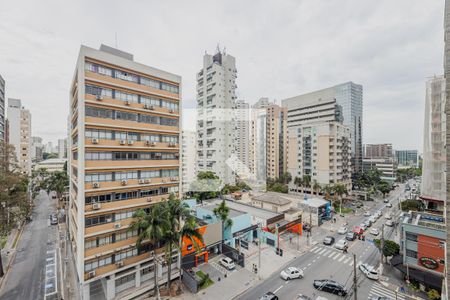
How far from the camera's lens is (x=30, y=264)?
95.8ft

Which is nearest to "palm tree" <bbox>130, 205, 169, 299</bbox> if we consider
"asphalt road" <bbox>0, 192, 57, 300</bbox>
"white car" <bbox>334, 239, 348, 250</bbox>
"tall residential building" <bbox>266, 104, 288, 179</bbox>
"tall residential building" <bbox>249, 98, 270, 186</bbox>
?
"asphalt road" <bbox>0, 192, 57, 300</bbox>

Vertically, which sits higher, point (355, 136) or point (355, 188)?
point (355, 136)

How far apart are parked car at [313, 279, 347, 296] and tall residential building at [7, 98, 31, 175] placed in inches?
3600

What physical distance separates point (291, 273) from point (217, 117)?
157 feet

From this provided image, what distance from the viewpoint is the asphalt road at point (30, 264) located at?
2328cm

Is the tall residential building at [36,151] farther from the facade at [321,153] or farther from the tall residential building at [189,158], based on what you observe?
the facade at [321,153]

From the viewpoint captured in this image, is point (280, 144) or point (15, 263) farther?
point (280, 144)

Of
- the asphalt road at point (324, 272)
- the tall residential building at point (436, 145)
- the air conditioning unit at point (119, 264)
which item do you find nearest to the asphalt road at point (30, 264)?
the air conditioning unit at point (119, 264)

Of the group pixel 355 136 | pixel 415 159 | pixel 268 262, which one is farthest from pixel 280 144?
pixel 415 159

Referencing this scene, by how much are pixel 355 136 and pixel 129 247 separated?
4581 inches

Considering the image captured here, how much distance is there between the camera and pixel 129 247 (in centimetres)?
2255

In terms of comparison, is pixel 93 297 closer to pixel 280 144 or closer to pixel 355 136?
pixel 280 144

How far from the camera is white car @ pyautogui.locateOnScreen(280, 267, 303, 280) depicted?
24.9 metres

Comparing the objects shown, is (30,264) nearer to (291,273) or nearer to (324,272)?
(291,273)
